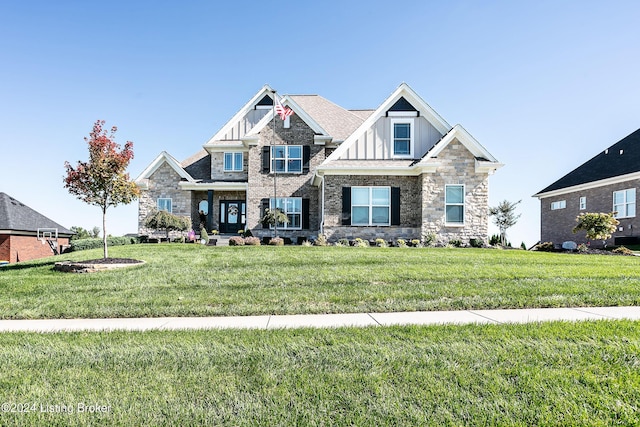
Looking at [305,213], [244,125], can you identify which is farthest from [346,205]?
[244,125]

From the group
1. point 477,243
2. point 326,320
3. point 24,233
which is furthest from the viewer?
point 24,233

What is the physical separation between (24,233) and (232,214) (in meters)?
14.2

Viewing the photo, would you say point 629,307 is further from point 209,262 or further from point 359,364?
point 209,262

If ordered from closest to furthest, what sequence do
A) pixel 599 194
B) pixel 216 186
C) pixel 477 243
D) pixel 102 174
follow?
pixel 102 174 → pixel 477 243 → pixel 216 186 → pixel 599 194

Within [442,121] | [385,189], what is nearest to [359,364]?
[385,189]

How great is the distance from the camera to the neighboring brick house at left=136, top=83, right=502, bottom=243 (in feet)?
56.8

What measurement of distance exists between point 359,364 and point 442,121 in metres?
17.1

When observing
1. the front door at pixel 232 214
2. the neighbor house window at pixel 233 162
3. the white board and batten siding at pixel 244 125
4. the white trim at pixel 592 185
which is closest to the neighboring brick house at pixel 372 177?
the front door at pixel 232 214

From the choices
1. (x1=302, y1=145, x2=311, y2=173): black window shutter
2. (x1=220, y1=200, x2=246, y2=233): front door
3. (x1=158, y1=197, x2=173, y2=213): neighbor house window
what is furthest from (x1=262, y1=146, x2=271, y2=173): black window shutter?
(x1=158, y1=197, x2=173, y2=213): neighbor house window

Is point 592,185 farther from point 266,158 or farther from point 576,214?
point 266,158

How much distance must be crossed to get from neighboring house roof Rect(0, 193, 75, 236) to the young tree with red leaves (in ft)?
56.9

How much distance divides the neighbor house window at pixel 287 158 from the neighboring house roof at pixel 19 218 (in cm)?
1759

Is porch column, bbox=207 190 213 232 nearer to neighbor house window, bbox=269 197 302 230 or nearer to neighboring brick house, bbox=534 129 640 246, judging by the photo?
neighbor house window, bbox=269 197 302 230

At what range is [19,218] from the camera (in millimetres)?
25141
